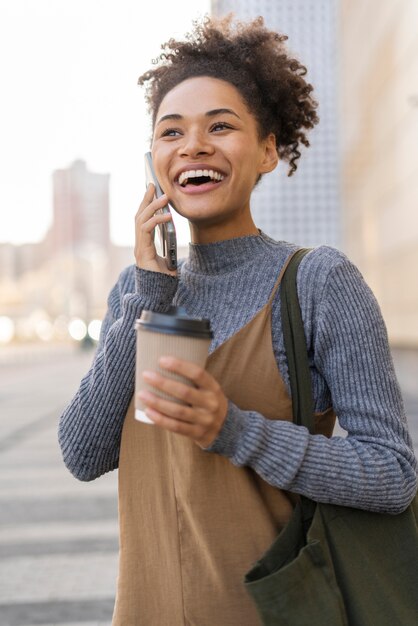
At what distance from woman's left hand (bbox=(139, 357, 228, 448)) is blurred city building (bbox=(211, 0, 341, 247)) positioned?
9052cm

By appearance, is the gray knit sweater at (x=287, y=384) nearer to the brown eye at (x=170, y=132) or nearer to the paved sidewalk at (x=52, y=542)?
the brown eye at (x=170, y=132)

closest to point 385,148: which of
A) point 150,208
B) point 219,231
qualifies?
point 219,231

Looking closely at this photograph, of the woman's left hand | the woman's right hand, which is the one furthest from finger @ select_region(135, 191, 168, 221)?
the woman's left hand

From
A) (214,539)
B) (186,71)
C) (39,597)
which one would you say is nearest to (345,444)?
(214,539)

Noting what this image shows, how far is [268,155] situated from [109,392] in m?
0.57

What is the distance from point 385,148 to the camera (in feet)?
104

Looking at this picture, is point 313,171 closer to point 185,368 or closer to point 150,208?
point 150,208

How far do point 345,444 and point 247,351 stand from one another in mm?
215

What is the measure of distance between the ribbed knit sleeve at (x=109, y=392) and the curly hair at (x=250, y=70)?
1.30 ft

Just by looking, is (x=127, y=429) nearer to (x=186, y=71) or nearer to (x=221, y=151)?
(x=221, y=151)

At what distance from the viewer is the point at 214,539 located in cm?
135

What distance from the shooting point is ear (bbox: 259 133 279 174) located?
5.42 ft

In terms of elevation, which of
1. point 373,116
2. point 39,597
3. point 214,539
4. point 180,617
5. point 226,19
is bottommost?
point 39,597

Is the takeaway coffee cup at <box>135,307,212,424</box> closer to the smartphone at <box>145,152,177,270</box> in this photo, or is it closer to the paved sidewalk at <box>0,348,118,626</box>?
the smartphone at <box>145,152,177,270</box>
